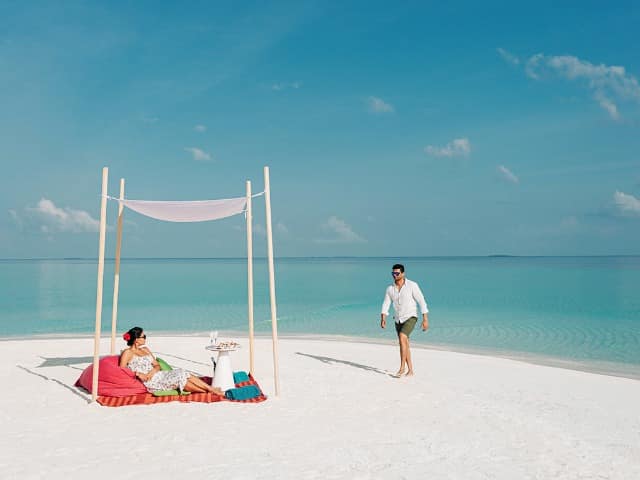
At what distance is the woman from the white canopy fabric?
1.47m

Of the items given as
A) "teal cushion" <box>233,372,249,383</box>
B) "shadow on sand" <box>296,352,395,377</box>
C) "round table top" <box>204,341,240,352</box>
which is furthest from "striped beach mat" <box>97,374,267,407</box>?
"shadow on sand" <box>296,352,395,377</box>

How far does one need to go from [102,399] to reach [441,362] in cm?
575

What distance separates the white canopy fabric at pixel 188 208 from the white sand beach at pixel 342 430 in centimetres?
231

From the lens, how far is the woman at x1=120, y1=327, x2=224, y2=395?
20.6 feet

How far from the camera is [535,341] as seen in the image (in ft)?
46.8

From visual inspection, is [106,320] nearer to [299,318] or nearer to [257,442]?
[299,318]

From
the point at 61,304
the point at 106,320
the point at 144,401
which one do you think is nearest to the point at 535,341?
the point at 144,401

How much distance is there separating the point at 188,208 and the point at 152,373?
2039 millimetres

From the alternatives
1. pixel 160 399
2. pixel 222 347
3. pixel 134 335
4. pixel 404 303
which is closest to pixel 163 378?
pixel 160 399

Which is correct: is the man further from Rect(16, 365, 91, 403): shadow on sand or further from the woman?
Rect(16, 365, 91, 403): shadow on sand

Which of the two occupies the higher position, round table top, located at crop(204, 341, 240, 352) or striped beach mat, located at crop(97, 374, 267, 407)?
round table top, located at crop(204, 341, 240, 352)

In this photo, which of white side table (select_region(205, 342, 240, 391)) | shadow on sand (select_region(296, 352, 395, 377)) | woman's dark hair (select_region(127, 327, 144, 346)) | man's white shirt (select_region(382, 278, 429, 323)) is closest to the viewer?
woman's dark hair (select_region(127, 327, 144, 346))

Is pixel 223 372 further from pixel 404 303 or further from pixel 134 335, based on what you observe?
pixel 404 303

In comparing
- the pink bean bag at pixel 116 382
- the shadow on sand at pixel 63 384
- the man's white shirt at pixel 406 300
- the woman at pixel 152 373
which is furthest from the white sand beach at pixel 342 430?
the man's white shirt at pixel 406 300
